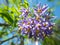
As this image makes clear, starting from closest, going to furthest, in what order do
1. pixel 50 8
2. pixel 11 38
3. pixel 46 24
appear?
pixel 46 24, pixel 50 8, pixel 11 38

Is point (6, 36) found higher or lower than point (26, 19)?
lower

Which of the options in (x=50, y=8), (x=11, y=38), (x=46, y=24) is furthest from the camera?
(x=11, y=38)

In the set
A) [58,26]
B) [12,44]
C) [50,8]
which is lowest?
[12,44]

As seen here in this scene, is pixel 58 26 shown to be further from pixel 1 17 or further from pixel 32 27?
pixel 1 17

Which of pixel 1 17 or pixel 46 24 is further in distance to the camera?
pixel 1 17

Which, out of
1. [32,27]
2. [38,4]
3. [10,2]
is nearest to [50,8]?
[38,4]

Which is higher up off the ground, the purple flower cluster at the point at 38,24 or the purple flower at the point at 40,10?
the purple flower at the point at 40,10

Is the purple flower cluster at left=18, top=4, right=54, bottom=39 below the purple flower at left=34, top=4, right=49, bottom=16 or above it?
below
